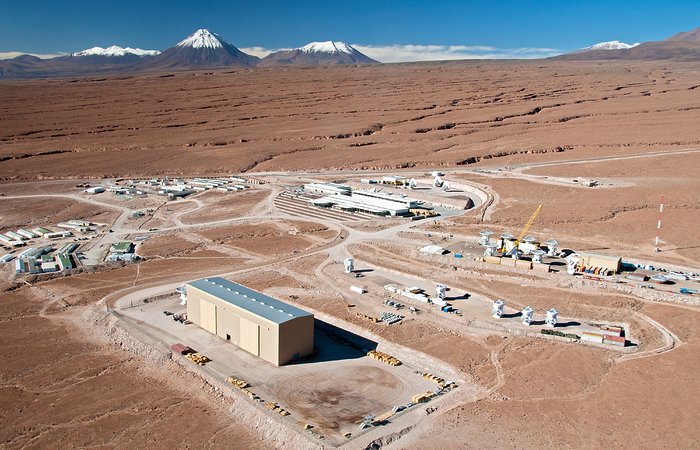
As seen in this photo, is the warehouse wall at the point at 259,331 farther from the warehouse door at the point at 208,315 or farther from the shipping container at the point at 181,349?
the shipping container at the point at 181,349

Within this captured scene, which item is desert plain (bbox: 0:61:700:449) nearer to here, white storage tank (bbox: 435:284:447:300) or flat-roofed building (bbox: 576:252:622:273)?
white storage tank (bbox: 435:284:447:300)

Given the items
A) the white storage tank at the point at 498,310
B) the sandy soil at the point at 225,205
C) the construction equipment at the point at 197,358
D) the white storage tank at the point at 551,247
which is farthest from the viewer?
the sandy soil at the point at 225,205

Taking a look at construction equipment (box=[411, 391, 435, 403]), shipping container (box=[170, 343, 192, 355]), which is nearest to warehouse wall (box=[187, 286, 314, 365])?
shipping container (box=[170, 343, 192, 355])

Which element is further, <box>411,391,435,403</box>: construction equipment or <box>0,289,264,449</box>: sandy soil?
<box>411,391,435,403</box>: construction equipment

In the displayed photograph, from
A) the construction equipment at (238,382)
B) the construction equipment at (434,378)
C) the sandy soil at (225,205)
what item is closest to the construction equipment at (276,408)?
the construction equipment at (238,382)

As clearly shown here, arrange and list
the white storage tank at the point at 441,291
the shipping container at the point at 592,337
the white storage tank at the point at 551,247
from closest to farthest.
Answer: the shipping container at the point at 592,337 → the white storage tank at the point at 441,291 → the white storage tank at the point at 551,247

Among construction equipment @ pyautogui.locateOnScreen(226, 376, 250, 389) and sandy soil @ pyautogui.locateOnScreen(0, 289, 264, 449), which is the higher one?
construction equipment @ pyautogui.locateOnScreen(226, 376, 250, 389)

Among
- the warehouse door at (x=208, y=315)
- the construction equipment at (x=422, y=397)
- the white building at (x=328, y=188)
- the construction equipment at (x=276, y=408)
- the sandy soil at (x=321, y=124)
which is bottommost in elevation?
the construction equipment at (x=276, y=408)

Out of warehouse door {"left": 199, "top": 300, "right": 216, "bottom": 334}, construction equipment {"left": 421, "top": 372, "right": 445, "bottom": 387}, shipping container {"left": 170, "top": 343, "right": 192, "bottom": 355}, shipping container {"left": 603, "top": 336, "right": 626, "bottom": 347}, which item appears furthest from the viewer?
warehouse door {"left": 199, "top": 300, "right": 216, "bottom": 334}

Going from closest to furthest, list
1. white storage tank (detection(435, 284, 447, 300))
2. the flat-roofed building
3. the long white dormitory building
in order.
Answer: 1. white storage tank (detection(435, 284, 447, 300))
2. the flat-roofed building
3. the long white dormitory building

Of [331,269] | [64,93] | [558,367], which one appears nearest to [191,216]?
[331,269]
